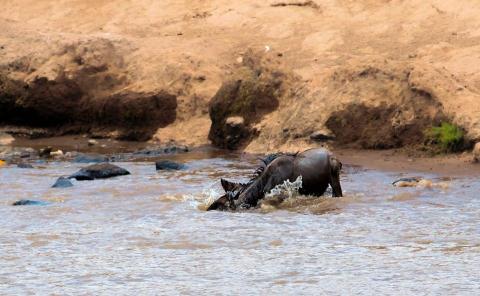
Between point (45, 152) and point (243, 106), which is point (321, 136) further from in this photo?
point (45, 152)

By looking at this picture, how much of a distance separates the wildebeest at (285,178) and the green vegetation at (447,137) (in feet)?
9.66

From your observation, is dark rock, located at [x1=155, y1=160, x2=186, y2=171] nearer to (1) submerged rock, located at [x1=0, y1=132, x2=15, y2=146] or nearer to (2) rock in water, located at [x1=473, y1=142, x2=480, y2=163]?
(2) rock in water, located at [x1=473, y1=142, x2=480, y2=163]

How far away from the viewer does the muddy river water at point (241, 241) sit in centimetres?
721

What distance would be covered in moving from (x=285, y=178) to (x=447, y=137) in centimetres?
349

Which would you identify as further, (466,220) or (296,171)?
(296,171)

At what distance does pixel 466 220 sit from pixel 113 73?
10166 mm

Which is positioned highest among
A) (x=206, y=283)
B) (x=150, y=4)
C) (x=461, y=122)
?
(x=150, y=4)

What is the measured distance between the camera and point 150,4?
70.9 ft

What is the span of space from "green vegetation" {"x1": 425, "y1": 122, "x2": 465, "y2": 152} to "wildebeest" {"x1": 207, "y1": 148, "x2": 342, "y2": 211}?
2.94 metres

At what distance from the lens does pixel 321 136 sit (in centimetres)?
1452

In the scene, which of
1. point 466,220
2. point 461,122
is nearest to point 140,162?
point 461,122

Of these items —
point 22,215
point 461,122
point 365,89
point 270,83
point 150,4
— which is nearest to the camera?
point 22,215

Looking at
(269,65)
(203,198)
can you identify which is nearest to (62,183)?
(203,198)

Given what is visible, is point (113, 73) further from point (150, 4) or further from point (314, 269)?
point (314, 269)
